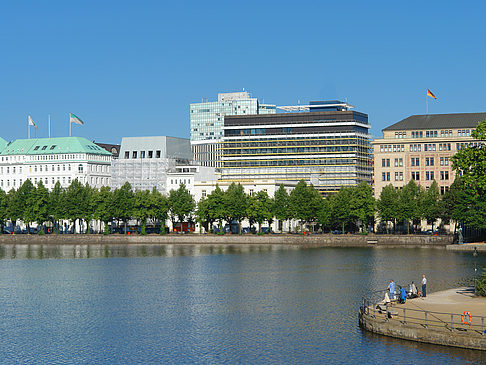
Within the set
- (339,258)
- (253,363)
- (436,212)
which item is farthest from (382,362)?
(436,212)

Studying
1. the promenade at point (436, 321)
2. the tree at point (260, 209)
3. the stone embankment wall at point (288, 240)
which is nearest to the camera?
the promenade at point (436, 321)

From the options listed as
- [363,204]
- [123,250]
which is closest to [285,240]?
[363,204]

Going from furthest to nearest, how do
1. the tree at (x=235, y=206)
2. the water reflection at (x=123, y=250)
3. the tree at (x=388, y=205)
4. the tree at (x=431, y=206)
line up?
1. the tree at (x=235, y=206)
2. the tree at (x=388, y=205)
3. the tree at (x=431, y=206)
4. the water reflection at (x=123, y=250)

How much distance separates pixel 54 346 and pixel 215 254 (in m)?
88.3

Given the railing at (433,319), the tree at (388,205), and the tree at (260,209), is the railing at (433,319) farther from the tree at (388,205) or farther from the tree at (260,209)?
the tree at (260,209)

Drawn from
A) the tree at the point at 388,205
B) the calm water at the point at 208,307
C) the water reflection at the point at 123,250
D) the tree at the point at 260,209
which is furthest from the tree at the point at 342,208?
the calm water at the point at 208,307

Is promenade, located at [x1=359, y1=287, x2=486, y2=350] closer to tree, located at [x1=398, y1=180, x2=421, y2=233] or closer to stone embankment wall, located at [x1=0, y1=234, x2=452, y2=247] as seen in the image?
stone embankment wall, located at [x1=0, y1=234, x2=452, y2=247]

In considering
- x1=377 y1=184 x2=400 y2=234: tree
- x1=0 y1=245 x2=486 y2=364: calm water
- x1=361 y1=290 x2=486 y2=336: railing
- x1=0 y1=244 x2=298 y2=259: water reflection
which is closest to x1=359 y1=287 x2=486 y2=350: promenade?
x1=361 y1=290 x2=486 y2=336: railing

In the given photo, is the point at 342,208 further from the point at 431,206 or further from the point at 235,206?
the point at 235,206

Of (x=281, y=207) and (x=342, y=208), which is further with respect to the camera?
(x=281, y=207)

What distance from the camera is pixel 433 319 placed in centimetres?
6038

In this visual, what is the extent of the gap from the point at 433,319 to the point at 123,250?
117744 mm

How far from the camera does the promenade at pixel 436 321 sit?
55.3m

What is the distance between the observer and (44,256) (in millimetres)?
151500
